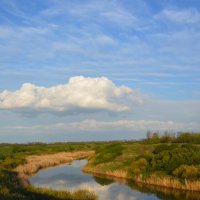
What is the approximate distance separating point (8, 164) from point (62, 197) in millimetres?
31135

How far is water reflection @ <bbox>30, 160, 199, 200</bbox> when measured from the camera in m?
41.2

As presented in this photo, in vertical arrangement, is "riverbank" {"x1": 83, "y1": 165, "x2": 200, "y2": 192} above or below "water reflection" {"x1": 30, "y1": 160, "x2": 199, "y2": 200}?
above

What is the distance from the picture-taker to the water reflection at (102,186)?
1622 inches

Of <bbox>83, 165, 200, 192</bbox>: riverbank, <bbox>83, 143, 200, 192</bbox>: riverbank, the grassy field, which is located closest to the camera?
the grassy field

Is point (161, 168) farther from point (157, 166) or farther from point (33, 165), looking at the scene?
point (33, 165)

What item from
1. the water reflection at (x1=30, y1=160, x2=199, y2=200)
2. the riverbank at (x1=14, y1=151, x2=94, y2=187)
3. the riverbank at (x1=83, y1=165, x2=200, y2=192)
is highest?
the riverbank at (x1=14, y1=151, x2=94, y2=187)

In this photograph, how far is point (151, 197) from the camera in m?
41.2

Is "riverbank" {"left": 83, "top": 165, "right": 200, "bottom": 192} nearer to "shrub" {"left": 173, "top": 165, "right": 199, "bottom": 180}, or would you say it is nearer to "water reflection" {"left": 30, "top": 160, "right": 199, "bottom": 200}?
"shrub" {"left": 173, "top": 165, "right": 199, "bottom": 180}

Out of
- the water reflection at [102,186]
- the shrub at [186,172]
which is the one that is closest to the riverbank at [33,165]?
the water reflection at [102,186]

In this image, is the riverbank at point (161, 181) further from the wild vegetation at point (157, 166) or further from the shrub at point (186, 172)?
the shrub at point (186, 172)

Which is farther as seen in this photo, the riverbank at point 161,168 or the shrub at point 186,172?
the riverbank at point 161,168

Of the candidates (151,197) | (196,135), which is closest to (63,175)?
(151,197)

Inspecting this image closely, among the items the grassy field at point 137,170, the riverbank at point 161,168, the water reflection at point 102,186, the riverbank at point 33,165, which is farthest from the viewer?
the riverbank at point 33,165

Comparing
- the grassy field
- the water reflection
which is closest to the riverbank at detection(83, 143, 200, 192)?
the grassy field
